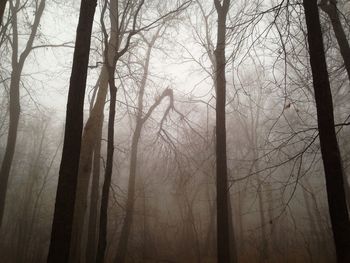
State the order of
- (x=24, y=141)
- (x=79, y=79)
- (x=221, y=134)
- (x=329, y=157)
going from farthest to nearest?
1. (x=24, y=141)
2. (x=221, y=134)
3. (x=79, y=79)
4. (x=329, y=157)

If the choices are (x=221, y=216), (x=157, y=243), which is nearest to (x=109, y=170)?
(x=221, y=216)

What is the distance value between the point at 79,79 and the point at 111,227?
1773 cm

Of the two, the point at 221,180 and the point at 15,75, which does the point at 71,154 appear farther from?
the point at 15,75

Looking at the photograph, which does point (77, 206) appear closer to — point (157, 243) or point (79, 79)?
point (79, 79)

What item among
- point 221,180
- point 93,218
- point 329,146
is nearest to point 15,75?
point 93,218

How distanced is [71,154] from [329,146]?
338 centimetres

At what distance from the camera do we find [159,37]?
15.6m

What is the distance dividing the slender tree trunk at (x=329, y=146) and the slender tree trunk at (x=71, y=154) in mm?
3267

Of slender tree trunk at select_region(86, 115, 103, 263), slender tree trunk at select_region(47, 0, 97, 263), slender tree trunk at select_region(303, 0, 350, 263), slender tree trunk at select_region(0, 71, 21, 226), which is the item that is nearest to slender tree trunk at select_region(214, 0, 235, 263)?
slender tree trunk at select_region(303, 0, 350, 263)

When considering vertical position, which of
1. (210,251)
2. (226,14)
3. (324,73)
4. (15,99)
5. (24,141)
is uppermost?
(24,141)

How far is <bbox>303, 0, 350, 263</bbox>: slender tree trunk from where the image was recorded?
3.52m

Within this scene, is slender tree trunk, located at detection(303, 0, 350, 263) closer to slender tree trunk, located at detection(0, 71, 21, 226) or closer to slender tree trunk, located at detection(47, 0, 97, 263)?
slender tree trunk, located at detection(47, 0, 97, 263)

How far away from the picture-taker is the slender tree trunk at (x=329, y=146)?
352cm

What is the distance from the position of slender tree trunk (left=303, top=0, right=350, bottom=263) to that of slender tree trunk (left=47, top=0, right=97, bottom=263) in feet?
10.7
